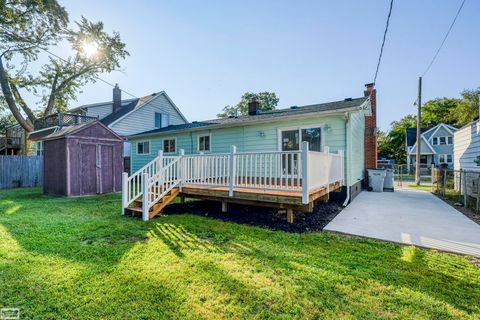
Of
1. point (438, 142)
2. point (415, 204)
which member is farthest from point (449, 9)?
point (438, 142)

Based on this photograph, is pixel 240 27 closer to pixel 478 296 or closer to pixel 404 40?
pixel 404 40

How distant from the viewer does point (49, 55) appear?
55.9 ft

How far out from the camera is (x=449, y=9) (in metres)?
6.72

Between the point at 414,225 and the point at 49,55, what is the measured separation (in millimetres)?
23274

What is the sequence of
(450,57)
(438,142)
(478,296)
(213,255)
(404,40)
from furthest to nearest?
(438,142) < (450,57) < (404,40) < (213,255) < (478,296)

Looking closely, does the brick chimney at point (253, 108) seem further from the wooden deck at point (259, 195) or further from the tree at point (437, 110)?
the tree at point (437, 110)

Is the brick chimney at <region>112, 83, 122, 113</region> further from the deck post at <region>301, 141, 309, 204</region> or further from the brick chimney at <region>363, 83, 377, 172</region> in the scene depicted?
the deck post at <region>301, 141, 309, 204</region>

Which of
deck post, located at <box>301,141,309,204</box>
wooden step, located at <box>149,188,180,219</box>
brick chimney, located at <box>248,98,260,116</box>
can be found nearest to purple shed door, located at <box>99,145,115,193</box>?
wooden step, located at <box>149,188,180,219</box>

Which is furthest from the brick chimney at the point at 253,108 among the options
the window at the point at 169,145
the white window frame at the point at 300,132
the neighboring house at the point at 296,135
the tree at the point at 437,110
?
the tree at the point at 437,110

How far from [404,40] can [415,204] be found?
5475mm

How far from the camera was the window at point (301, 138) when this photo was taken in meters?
7.90

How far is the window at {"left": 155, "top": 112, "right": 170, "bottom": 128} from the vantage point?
728 inches

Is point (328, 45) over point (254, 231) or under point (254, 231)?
over

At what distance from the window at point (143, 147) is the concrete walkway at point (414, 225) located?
1094cm
